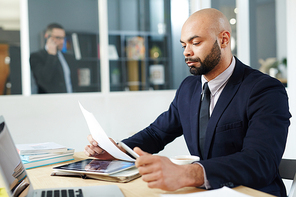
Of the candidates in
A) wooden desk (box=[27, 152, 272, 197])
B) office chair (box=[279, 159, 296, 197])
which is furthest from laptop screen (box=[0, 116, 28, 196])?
office chair (box=[279, 159, 296, 197])

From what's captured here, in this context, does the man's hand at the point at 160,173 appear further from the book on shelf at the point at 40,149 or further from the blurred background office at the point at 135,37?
the blurred background office at the point at 135,37

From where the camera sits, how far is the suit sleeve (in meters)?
0.95

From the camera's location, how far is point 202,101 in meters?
1.52

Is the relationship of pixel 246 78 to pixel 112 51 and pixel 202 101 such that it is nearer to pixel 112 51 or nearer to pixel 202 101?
pixel 202 101

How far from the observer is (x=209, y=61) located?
4.87ft

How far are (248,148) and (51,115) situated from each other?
7.20 feet

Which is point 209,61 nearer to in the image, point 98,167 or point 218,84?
point 218,84

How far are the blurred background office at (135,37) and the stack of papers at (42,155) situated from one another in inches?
75.2

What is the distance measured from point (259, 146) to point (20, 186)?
778 millimetres

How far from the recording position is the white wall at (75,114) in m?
2.77

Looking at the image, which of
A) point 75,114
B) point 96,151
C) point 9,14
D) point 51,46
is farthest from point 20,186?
point 9,14

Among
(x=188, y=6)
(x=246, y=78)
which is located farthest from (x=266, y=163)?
(x=188, y=6)

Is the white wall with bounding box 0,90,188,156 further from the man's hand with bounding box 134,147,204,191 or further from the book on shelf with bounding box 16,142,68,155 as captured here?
the man's hand with bounding box 134,147,204,191

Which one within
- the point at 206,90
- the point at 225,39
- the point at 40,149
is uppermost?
the point at 225,39
